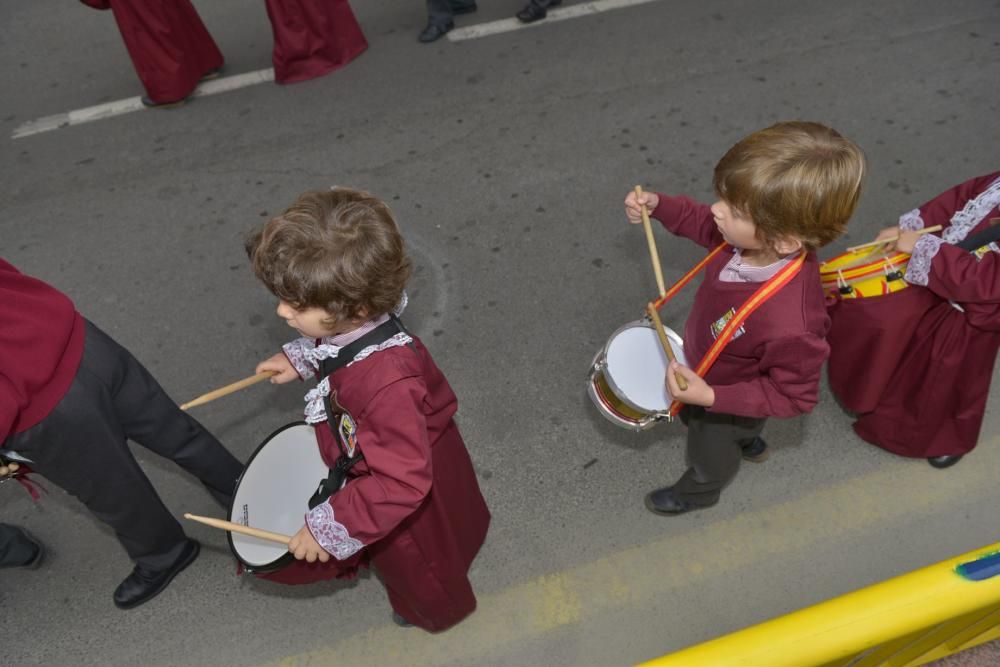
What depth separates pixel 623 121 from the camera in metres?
4.42

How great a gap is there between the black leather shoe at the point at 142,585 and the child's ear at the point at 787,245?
7.37 ft


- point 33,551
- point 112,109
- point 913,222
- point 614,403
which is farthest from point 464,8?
point 33,551

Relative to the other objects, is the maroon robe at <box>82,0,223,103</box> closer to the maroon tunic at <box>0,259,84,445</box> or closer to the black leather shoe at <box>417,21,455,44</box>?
the black leather shoe at <box>417,21,455,44</box>

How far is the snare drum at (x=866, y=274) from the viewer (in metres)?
2.18

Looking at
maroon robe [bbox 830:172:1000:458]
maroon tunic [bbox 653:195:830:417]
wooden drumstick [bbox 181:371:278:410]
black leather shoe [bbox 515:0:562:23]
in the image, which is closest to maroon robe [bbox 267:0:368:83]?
black leather shoe [bbox 515:0:562:23]

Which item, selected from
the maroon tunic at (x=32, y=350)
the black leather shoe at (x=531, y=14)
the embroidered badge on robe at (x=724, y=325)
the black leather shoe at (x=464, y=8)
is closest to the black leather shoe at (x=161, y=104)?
the black leather shoe at (x=464, y=8)

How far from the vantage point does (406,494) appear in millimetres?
1630

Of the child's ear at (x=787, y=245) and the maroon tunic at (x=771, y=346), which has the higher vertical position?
the child's ear at (x=787, y=245)

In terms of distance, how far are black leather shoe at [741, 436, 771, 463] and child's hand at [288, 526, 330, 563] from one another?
5.66 feet

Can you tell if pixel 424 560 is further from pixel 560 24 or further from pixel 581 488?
pixel 560 24

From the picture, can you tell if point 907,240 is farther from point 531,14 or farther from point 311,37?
point 311,37

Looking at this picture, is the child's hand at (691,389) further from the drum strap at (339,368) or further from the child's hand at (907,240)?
the child's hand at (907,240)

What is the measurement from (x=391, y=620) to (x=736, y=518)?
4.34 ft

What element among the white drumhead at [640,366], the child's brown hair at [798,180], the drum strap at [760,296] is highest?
the child's brown hair at [798,180]
